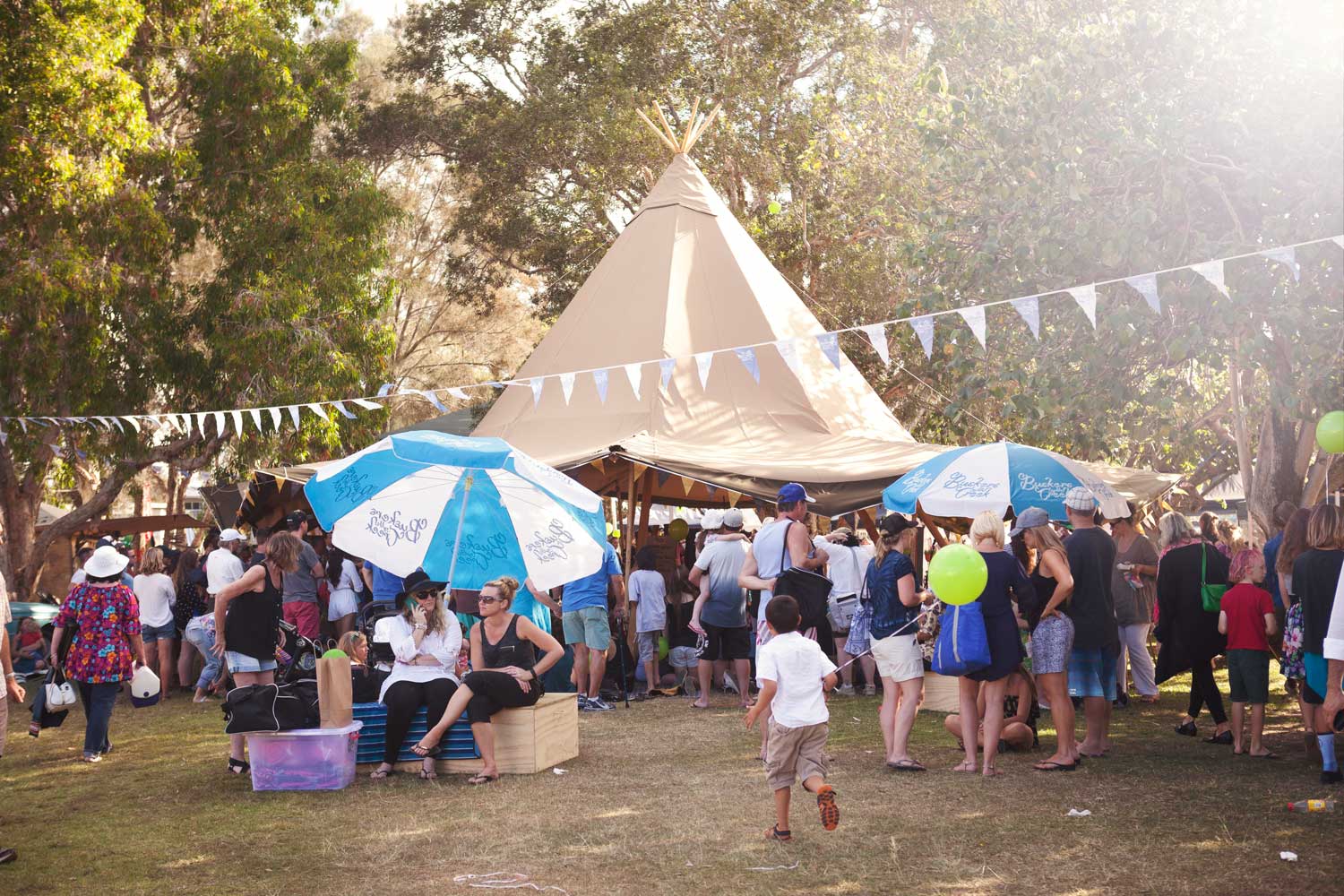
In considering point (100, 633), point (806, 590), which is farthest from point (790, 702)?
point (100, 633)

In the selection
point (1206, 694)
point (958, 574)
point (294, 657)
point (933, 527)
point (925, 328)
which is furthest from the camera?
point (933, 527)

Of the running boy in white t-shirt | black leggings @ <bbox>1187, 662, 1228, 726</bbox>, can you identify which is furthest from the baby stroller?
black leggings @ <bbox>1187, 662, 1228, 726</bbox>

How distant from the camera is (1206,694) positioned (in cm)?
794

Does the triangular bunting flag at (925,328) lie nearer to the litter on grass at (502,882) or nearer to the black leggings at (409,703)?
the black leggings at (409,703)

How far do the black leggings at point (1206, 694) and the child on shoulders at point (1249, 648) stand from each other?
623mm

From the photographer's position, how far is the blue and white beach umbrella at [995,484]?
8.88m

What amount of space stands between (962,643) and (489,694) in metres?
2.63

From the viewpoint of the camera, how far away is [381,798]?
6.50 m

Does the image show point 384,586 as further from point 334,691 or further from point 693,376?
point 693,376

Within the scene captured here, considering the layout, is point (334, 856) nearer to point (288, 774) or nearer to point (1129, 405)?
point (288, 774)

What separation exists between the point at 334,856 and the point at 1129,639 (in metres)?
6.79

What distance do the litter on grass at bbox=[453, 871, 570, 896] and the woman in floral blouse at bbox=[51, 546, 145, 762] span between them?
12.2ft

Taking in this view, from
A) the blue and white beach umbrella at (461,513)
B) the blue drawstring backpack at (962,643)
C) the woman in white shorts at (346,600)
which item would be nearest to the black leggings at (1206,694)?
the blue drawstring backpack at (962,643)

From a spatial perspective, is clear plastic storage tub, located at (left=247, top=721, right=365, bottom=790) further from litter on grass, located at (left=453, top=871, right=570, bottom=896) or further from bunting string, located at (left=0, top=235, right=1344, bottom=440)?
bunting string, located at (left=0, top=235, right=1344, bottom=440)
